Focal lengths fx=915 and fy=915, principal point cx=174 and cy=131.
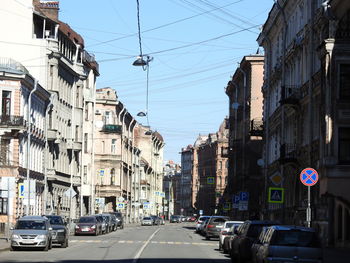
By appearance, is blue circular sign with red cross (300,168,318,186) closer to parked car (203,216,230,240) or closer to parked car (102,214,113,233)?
parked car (203,216,230,240)

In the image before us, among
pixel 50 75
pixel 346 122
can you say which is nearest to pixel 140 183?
pixel 50 75

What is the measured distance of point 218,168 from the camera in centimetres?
17712

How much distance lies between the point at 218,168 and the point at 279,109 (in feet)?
378

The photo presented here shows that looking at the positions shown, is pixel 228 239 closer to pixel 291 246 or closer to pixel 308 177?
pixel 308 177

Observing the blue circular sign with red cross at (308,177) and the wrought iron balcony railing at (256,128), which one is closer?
the blue circular sign with red cross at (308,177)

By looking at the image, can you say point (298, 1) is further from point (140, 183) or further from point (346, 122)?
point (140, 183)

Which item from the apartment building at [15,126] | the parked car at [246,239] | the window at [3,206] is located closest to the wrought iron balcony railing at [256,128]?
the apartment building at [15,126]

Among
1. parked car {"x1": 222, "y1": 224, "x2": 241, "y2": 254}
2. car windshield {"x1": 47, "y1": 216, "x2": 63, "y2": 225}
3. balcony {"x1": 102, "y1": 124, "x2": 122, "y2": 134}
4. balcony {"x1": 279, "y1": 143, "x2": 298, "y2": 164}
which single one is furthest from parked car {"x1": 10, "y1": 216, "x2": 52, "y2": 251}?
balcony {"x1": 102, "y1": 124, "x2": 122, "y2": 134}

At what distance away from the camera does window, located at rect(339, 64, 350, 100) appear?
42.9 m

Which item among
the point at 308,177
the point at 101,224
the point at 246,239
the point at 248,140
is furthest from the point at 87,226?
the point at 246,239

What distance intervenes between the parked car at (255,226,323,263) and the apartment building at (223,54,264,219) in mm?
53547

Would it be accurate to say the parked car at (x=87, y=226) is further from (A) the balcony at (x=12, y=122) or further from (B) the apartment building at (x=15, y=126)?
(A) the balcony at (x=12, y=122)

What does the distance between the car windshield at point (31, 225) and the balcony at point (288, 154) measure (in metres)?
18.9

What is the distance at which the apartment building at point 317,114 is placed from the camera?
139 ft
